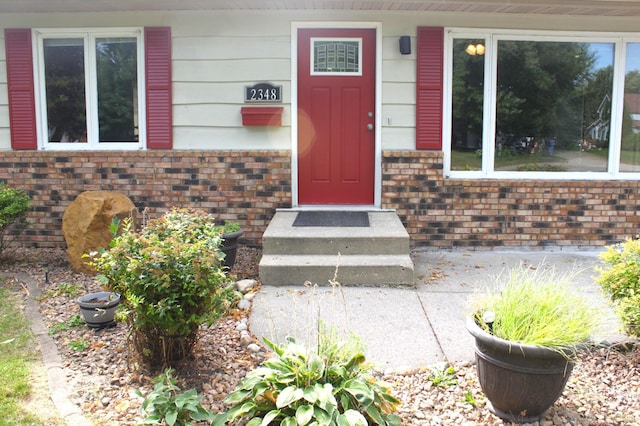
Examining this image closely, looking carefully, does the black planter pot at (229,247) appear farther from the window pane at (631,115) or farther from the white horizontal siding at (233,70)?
the window pane at (631,115)

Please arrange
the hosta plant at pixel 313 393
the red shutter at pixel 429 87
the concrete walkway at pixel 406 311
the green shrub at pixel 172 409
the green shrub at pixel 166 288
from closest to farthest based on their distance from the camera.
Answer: the hosta plant at pixel 313 393 < the green shrub at pixel 172 409 < the green shrub at pixel 166 288 < the concrete walkway at pixel 406 311 < the red shutter at pixel 429 87

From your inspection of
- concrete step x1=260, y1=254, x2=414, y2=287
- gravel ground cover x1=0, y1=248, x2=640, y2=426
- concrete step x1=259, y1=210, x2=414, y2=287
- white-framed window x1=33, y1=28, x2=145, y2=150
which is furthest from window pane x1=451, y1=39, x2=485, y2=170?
white-framed window x1=33, y1=28, x2=145, y2=150

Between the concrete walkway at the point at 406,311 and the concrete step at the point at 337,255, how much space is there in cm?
10

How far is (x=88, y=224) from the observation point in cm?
527

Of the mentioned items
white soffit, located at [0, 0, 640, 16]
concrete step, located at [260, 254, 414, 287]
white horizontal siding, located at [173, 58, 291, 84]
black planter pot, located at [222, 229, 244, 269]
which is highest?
white soffit, located at [0, 0, 640, 16]

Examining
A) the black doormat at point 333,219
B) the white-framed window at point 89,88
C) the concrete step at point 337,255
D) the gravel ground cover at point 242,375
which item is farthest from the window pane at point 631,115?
the white-framed window at point 89,88

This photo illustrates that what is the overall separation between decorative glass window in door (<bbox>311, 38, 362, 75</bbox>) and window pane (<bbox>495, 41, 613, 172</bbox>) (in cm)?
159

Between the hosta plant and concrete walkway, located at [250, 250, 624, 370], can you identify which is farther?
concrete walkway, located at [250, 250, 624, 370]

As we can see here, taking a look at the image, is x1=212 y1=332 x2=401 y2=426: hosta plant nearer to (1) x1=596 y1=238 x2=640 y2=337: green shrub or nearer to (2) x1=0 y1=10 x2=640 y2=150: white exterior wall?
(1) x1=596 y1=238 x2=640 y2=337: green shrub

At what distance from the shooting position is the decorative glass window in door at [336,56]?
629 cm

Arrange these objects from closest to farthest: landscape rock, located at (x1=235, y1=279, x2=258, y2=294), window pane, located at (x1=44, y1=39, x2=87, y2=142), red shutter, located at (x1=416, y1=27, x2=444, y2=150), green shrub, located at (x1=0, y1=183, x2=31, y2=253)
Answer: landscape rock, located at (x1=235, y1=279, x2=258, y2=294) < green shrub, located at (x1=0, y1=183, x2=31, y2=253) < red shutter, located at (x1=416, y1=27, x2=444, y2=150) < window pane, located at (x1=44, y1=39, x2=87, y2=142)

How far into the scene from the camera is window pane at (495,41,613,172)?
627 cm

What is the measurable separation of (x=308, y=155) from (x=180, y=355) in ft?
11.8

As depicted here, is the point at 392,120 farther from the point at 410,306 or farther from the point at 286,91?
the point at 410,306
